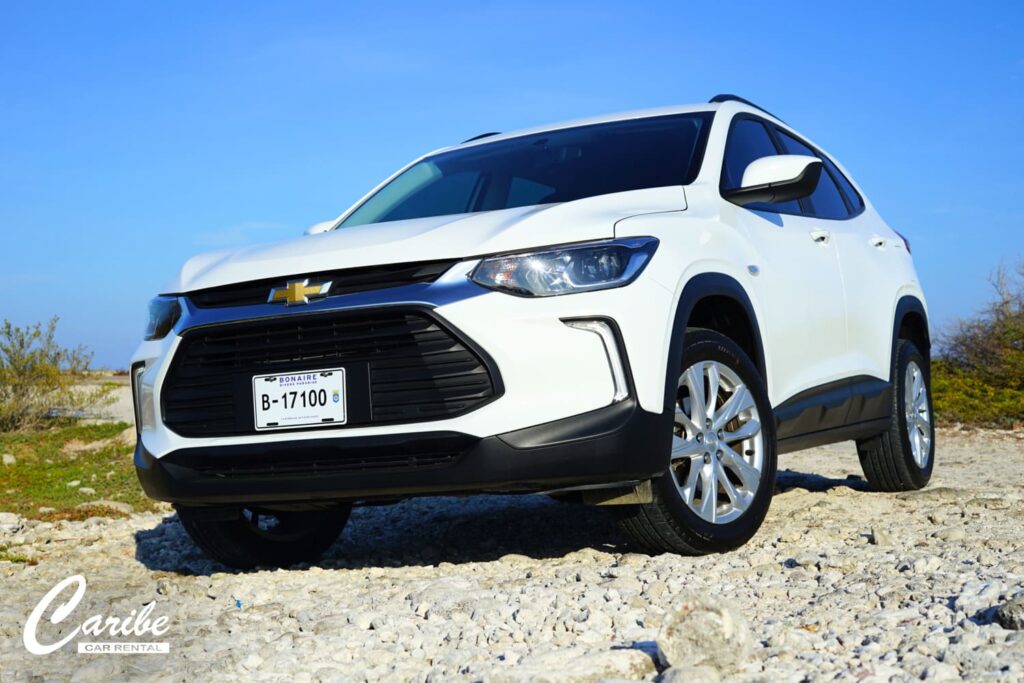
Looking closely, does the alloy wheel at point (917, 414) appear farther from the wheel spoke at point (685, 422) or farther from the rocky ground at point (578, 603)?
the wheel spoke at point (685, 422)

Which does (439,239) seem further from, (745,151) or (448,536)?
(448,536)

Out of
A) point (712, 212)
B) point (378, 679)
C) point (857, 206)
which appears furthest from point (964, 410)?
point (378, 679)

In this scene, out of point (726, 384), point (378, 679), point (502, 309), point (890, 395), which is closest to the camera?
point (378, 679)

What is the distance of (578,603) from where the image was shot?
355cm

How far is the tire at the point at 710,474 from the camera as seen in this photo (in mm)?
4094

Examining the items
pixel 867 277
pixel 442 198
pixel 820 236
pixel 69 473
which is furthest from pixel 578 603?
pixel 69 473

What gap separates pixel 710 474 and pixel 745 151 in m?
1.71

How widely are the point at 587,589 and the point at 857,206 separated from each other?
3.65 metres

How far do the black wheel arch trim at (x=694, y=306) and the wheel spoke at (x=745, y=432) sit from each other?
333 millimetres

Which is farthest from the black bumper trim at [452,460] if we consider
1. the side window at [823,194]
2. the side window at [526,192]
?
the side window at [823,194]

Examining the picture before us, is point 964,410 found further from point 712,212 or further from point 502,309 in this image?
point 502,309

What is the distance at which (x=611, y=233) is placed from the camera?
3906 millimetres

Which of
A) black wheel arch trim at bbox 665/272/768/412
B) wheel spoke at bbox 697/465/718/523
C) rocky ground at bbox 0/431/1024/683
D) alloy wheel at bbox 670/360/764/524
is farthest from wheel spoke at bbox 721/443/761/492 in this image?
black wheel arch trim at bbox 665/272/768/412

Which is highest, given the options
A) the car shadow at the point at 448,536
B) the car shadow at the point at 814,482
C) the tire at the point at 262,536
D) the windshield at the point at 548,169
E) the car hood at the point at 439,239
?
the windshield at the point at 548,169
